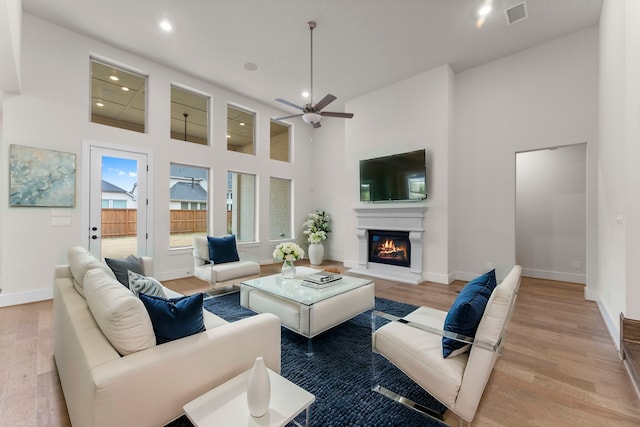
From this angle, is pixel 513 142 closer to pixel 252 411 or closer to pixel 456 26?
pixel 456 26

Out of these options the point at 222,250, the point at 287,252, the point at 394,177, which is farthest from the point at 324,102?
the point at 222,250

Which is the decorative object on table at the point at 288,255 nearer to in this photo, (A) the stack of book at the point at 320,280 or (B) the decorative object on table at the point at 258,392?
(A) the stack of book at the point at 320,280

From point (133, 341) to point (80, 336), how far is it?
0.32 metres

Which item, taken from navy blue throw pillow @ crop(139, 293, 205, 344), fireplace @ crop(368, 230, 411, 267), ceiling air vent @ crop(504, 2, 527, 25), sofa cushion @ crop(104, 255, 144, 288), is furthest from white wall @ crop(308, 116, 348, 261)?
navy blue throw pillow @ crop(139, 293, 205, 344)

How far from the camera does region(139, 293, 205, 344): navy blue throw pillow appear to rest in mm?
1393

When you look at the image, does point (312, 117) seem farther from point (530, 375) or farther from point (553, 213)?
point (553, 213)

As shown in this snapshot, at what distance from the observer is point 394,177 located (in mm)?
5273

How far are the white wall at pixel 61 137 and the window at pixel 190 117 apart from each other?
0.30 meters

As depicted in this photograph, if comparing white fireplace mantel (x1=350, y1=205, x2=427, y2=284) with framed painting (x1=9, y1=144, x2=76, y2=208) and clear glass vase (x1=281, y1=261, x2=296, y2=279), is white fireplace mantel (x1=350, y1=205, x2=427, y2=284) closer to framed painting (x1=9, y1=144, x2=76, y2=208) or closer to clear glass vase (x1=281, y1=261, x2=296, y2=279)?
clear glass vase (x1=281, y1=261, x2=296, y2=279)

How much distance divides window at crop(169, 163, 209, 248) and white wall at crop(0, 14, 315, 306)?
177mm

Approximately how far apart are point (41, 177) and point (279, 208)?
4.25 m

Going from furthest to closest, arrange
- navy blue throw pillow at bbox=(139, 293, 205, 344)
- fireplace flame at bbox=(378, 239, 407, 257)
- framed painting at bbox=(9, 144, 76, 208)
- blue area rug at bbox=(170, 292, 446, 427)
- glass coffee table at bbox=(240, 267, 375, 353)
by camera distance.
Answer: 1. fireplace flame at bbox=(378, 239, 407, 257)
2. framed painting at bbox=(9, 144, 76, 208)
3. glass coffee table at bbox=(240, 267, 375, 353)
4. blue area rug at bbox=(170, 292, 446, 427)
5. navy blue throw pillow at bbox=(139, 293, 205, 344)

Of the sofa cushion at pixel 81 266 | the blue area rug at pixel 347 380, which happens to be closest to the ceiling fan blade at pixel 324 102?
the blue area rug at pixel 347 380

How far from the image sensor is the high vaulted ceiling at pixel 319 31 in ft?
11.3
